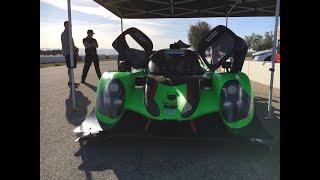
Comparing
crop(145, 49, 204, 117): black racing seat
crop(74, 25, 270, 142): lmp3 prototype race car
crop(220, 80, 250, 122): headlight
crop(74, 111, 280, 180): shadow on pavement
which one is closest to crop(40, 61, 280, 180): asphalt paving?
crop(74, 111, 280, 180): shadow on pavement

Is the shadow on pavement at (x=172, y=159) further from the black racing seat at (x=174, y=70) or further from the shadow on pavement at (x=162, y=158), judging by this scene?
the black racing seat at (x=174, y=70)

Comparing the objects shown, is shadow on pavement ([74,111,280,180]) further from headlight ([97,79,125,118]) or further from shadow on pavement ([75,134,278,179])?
headlight ([97,79,125,118])

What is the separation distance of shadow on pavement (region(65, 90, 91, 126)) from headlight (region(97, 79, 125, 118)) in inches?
55.6

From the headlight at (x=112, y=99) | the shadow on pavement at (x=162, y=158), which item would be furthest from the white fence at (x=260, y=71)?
the headlight at (x=112, y=99)

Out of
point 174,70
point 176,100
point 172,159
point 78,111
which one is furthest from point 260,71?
point 172,159

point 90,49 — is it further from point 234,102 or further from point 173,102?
point 234,102

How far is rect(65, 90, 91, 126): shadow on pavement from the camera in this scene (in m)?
5.88

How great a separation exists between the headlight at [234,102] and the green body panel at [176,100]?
58 mm

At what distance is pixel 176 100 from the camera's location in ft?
14.1

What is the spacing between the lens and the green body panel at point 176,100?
4098 millimetres

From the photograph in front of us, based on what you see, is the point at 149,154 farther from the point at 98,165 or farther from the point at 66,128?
the point at 66,128

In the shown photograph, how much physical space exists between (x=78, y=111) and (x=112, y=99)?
2589 millimetres
